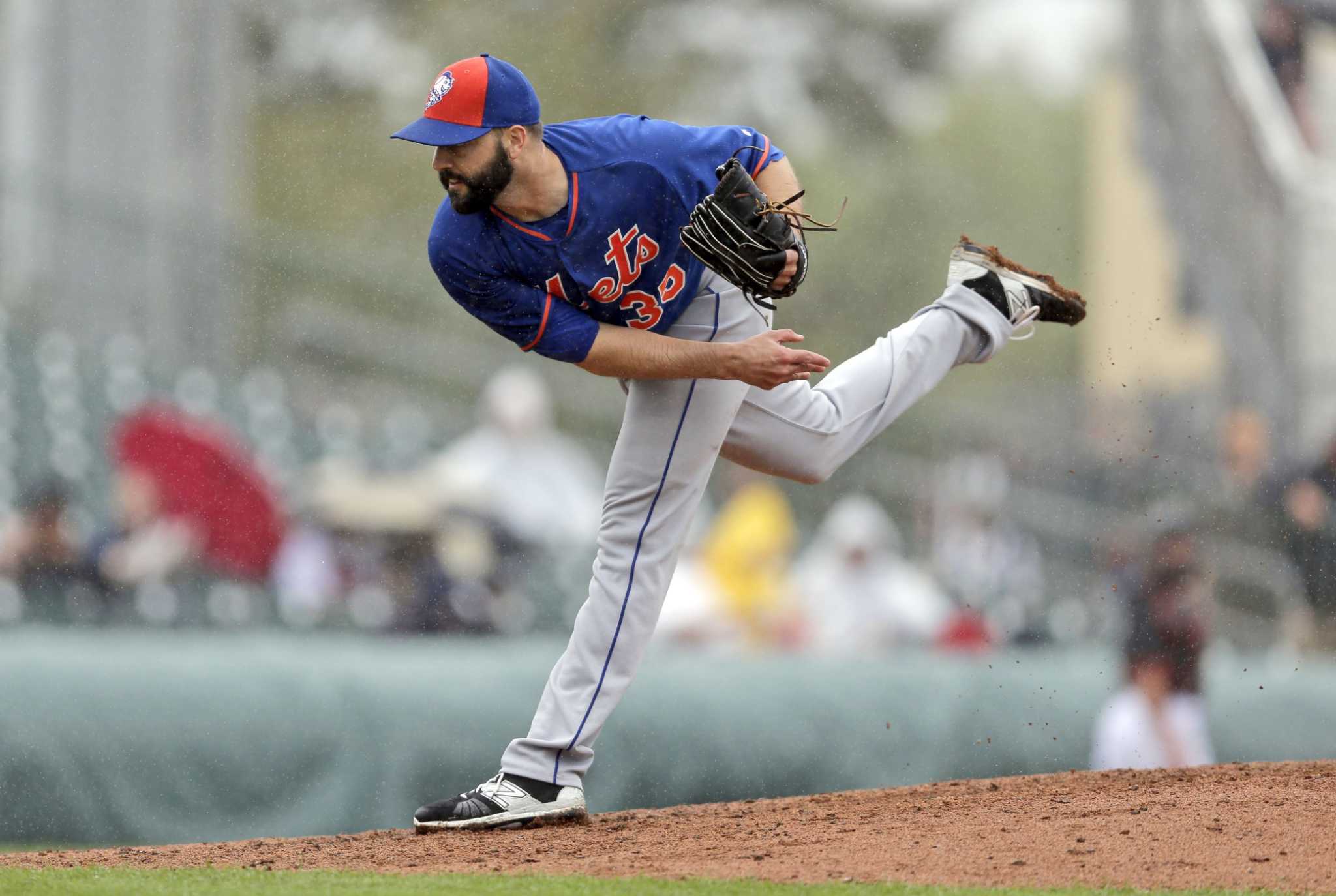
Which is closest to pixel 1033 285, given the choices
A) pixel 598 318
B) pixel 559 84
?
pixel 598 318

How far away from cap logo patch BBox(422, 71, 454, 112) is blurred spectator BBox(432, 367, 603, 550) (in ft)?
15.6

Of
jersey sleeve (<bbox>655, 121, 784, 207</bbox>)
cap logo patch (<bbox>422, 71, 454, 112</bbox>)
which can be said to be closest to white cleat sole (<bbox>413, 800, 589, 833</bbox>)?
jersey sleeve (<bbox>655, 121, 784, 207</bbox>)

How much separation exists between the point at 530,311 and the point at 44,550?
4256mm

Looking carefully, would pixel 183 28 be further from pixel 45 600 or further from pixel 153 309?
pixel 45 600

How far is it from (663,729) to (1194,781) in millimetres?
2545

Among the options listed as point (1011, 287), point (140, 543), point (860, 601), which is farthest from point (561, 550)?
point (1011, 287)

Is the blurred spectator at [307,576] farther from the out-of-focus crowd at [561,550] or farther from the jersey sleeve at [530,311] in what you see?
the jersey sleeve at [530,311]

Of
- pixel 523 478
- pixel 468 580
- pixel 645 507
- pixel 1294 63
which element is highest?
pixel 1294 63

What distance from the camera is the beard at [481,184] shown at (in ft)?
9.64

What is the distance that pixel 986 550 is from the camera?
8.50m

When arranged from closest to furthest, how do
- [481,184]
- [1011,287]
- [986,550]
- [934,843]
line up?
[934,843] → [481,184] → [1011,287] → [986,550]

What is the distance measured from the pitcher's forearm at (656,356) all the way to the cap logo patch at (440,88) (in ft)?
1.64

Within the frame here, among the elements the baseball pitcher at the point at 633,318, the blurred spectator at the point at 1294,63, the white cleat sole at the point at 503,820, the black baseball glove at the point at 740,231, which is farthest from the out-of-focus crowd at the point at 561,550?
the black baseball glove at the point at 740,231

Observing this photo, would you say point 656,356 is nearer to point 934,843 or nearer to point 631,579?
point 631,579
